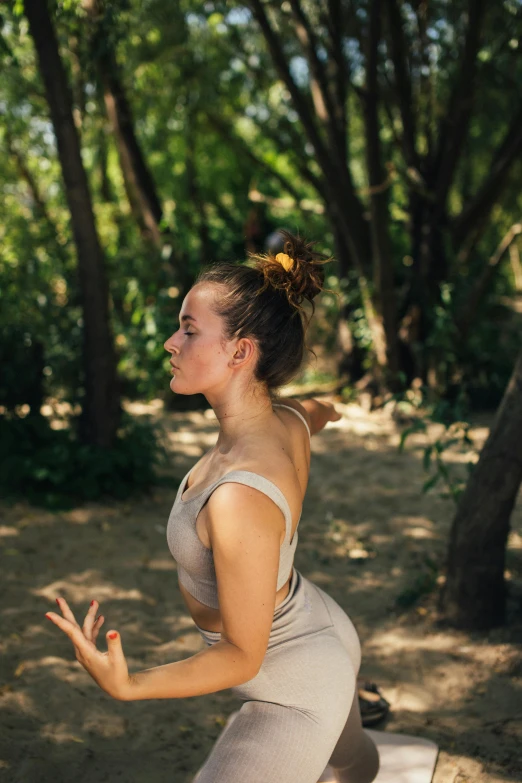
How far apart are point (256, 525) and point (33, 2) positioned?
15.7 feet

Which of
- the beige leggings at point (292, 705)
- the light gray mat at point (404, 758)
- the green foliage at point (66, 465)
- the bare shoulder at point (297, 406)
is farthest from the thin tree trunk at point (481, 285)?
the beige leggings at point (292, 705)

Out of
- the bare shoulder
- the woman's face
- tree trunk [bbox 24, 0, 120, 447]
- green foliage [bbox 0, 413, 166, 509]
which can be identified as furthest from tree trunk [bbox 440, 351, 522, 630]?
tree trunk [bbox 24, 0, 120, 447]

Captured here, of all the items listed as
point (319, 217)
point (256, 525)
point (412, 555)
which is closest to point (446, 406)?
point (412, 555)

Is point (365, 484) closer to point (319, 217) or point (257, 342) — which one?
point (257, 342)

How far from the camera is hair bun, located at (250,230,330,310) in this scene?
6.85ft

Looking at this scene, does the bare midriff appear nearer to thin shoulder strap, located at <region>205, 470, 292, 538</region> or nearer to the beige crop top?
the beige crop top

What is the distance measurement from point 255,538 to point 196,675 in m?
0.31

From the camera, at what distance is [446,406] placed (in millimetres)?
4047

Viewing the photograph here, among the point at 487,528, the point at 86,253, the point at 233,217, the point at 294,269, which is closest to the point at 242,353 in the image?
the point at 294,269

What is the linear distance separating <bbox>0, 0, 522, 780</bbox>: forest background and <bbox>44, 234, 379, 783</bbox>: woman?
6.27ft

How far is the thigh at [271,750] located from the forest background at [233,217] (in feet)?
6.46

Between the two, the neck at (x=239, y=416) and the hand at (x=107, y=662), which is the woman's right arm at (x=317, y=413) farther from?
the hand at (x=107, y=662)

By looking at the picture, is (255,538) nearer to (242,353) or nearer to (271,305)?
(242,353)

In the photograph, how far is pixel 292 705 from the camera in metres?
2.02
